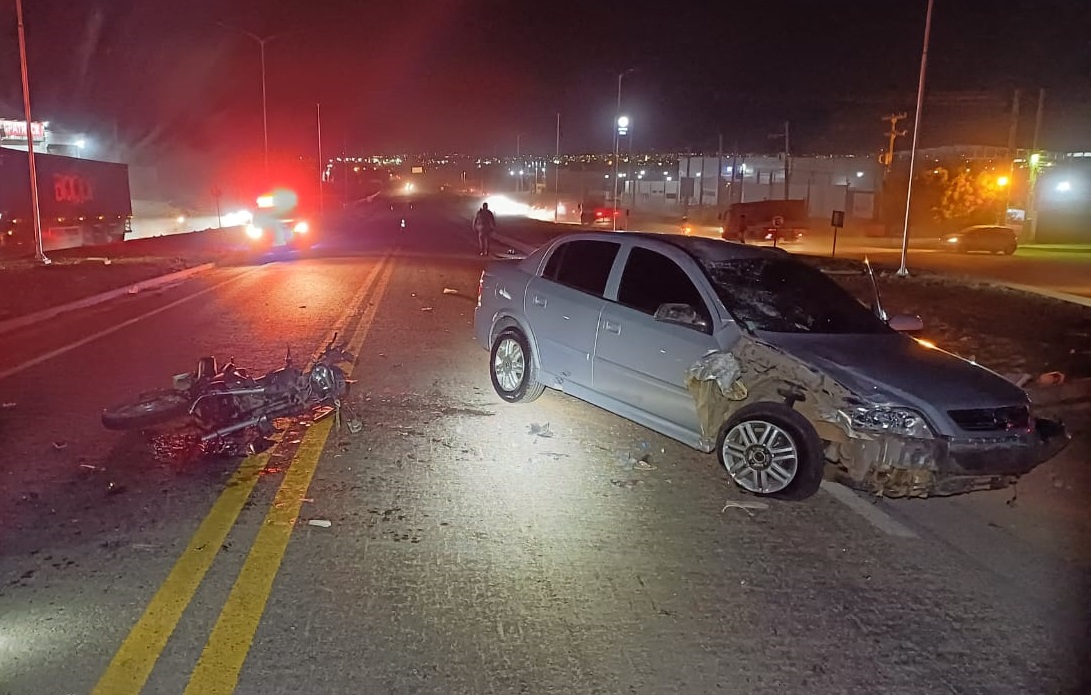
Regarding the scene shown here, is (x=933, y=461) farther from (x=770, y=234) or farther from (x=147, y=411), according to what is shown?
(x=770, y=234)

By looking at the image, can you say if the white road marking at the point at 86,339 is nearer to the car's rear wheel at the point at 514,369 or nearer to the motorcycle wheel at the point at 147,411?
the motorcycle wheel at the point at 147,411

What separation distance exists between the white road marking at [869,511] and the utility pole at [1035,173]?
4307 cm

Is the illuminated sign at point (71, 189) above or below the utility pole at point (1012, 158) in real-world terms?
below

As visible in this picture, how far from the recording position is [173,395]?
8031 millimetres

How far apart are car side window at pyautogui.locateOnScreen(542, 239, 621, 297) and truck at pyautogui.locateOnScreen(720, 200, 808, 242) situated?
32.9m

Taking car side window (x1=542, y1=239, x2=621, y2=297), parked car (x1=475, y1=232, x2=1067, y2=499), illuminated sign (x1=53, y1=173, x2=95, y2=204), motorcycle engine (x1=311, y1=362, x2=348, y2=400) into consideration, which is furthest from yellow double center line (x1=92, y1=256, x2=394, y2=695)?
illuminated sign (x1=53, y1=173, x2=95, y2=204)

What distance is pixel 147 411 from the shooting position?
7.75 m

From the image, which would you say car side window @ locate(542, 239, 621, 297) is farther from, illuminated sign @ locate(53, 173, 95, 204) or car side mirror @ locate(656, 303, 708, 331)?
illuminated sign @ locate(53, 173, 95, 204)

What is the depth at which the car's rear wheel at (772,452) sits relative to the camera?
583 centimetres

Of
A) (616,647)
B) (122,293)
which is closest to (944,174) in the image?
(122,293)

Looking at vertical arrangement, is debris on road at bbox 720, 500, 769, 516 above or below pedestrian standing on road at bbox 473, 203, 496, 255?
below

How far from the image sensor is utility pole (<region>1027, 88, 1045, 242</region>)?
141 feet

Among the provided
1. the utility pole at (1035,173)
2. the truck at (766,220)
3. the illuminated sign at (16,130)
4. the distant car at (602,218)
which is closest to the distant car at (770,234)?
the truck at (766,220)

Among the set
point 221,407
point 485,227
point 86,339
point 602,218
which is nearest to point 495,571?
point 221,407
